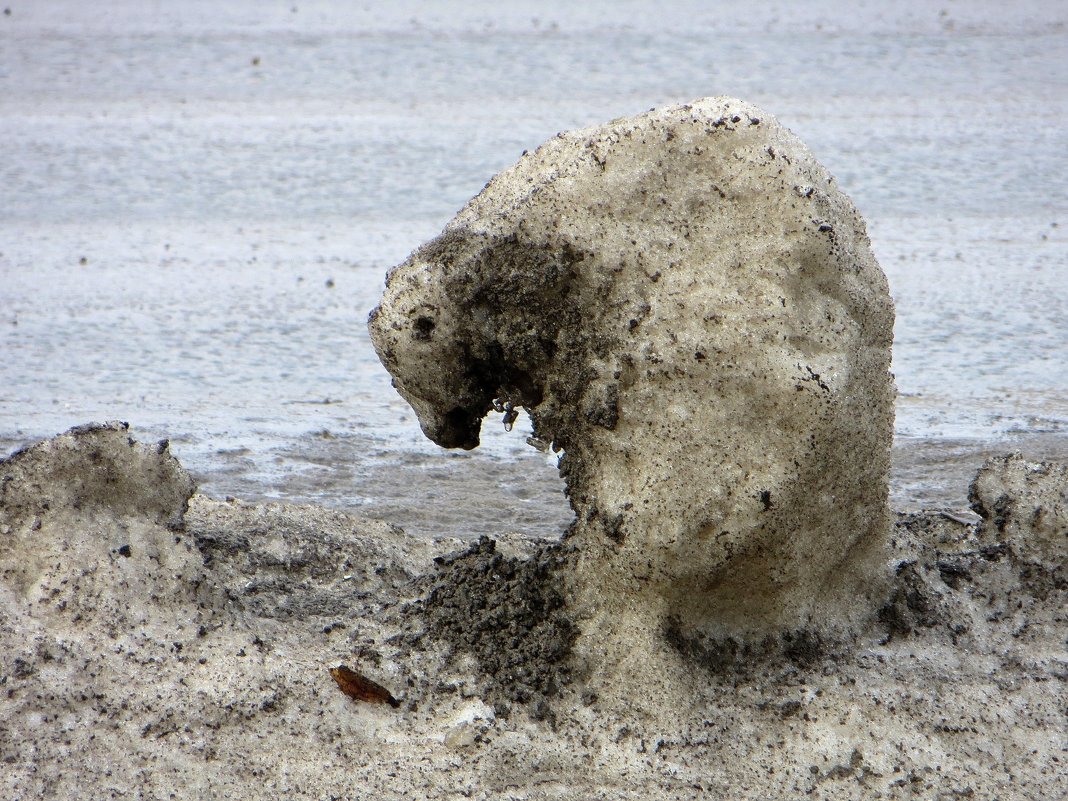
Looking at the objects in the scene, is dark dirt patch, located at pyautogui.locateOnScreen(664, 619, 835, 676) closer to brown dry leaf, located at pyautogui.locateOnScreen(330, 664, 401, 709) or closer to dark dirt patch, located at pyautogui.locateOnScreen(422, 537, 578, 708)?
dark dirt patch, located at pyautogui.locateOnScreen(422, 537, 578, 708)

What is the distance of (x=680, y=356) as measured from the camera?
9.17ft

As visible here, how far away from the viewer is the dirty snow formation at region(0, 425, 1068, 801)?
2701mm

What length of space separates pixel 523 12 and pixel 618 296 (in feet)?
30.1

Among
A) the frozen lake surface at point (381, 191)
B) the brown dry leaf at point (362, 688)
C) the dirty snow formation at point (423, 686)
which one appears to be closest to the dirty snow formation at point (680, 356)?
the dirty snow formation at point (423, 686)

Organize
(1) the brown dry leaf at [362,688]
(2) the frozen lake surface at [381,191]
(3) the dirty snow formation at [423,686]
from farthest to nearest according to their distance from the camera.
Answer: (2) the frozen lake surface at [381,191], (1) the brown dry leaf at [362,688], (3) the dirty snow formation at [423,686]

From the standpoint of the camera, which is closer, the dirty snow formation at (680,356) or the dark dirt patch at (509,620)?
the dirty snow formation at (680,356)

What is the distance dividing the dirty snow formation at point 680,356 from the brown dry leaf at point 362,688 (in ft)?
1.48

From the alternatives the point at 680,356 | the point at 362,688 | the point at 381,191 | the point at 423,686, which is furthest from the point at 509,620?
the point at 381,191

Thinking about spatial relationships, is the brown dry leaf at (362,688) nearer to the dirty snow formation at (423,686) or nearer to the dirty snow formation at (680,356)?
the dirty snow formation at (423,686)

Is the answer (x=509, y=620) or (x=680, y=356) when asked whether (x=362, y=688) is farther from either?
(x=680, y=356)

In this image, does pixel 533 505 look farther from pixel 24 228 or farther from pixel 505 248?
pixel 24 228

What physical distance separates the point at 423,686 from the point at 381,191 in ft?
17.2

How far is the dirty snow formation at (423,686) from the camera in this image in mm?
2701

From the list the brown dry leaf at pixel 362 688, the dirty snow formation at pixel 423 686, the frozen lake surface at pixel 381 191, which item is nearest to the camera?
the dirty snow formation at pixel 423 686
